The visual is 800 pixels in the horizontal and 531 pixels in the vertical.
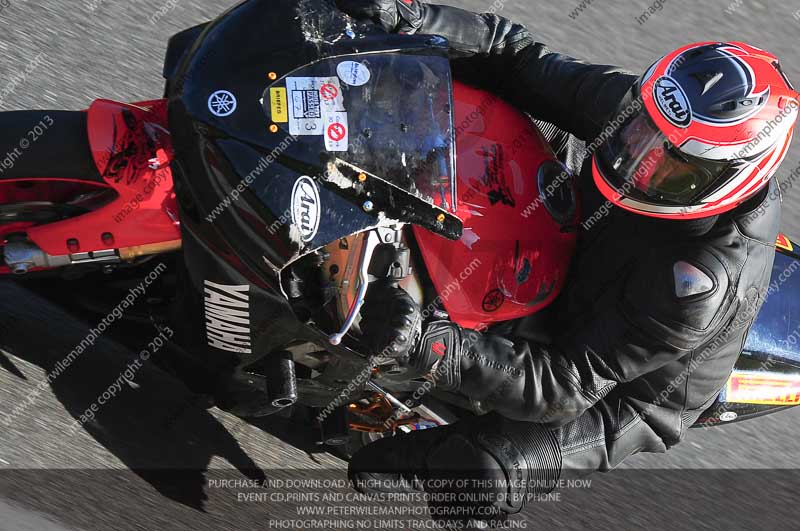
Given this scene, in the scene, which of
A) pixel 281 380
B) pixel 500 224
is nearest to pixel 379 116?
pixel 500 224

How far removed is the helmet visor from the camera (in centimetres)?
289

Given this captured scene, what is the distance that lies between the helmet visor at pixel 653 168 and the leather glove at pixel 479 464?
1.02m

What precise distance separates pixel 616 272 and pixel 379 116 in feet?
3.49

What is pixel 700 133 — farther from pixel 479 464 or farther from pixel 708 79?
pixel 479 464

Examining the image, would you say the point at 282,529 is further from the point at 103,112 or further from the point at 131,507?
the point at 103,112

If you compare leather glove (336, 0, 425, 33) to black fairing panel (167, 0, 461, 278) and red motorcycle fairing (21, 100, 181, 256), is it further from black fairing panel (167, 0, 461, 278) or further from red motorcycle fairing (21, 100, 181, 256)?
red motorcycle fairing (21, 100, 181, 256)

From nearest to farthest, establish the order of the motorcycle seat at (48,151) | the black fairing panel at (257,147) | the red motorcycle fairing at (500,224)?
the black fairing panel at (257,147)
the motorcycle seat at (48,151)
the red motorcycle fairing at (500,224)

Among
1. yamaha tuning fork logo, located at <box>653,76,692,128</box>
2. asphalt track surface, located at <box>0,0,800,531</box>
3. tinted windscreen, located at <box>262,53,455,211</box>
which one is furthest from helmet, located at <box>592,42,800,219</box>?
asphalt track surface, located at <box>0,0,800,531</box>

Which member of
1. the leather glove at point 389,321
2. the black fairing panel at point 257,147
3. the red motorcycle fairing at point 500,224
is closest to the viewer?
the black fairing panel at point 257,147

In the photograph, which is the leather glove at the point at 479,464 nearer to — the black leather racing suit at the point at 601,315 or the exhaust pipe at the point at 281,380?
the black leather racing suit at the point at 601,315

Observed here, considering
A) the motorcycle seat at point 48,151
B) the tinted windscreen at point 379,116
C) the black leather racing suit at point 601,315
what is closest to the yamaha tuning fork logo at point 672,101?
the black leather racing suit at point 601,315

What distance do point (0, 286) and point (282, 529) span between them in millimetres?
1456

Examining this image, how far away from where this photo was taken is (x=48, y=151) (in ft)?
9.20

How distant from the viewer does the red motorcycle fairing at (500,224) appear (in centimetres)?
314
